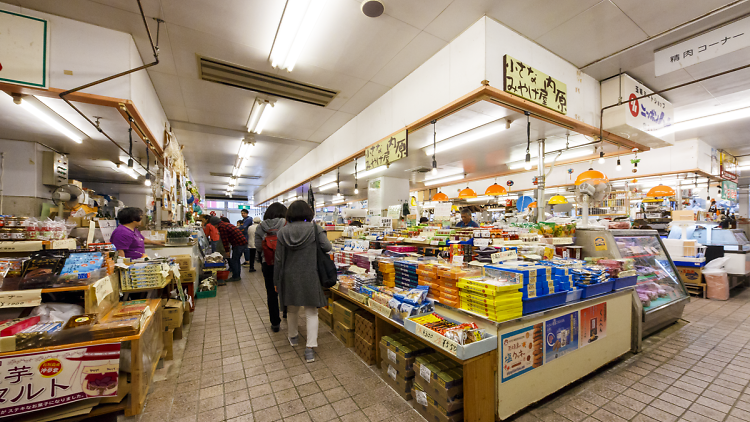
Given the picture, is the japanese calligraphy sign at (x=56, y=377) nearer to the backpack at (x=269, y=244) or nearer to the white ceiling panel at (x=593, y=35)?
the backpack at (x=269, y=244)

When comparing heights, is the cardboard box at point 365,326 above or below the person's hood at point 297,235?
below

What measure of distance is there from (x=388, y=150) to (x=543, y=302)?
3809 mm

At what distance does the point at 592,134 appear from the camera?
17.0 ft

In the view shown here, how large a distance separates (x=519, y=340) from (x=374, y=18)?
3.86m

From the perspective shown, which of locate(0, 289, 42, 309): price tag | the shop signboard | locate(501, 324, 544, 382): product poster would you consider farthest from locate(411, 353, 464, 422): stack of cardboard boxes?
the shop signboard

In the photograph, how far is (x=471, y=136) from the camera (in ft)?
22.3

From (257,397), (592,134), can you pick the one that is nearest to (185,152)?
(257,397)

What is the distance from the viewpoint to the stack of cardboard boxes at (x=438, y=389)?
7.12 feet

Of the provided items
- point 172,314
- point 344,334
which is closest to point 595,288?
point 344,334

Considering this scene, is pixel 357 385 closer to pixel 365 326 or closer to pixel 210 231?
pixel 365 326

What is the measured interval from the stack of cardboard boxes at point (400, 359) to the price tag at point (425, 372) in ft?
0.60

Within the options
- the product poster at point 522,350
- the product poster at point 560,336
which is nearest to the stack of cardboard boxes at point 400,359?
the product poster at point 522,350

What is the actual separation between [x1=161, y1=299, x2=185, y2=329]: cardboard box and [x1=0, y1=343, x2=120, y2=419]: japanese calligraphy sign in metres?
1.42

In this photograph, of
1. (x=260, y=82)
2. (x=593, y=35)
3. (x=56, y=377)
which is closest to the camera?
(x=56, y=377)
